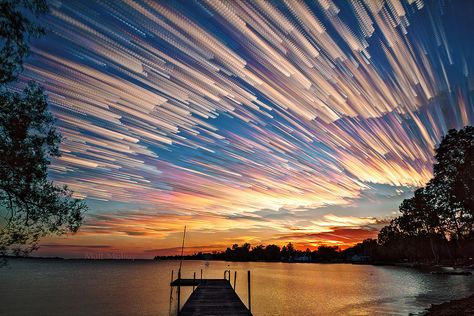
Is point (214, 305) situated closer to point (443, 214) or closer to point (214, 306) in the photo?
point (214, 306)

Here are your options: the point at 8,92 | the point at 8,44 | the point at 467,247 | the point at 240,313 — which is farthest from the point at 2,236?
the point at 467,247

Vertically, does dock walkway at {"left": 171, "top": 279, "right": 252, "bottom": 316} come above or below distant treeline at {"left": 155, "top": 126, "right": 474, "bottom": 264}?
below

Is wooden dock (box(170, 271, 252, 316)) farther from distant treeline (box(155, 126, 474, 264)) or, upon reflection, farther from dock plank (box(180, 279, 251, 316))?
distant treeline (box(155, 126, 474, 264))

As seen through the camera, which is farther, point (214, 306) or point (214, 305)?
point (214, 305)

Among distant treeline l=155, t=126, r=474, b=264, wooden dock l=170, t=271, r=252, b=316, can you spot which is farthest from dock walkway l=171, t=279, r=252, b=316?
distant treeline l=155, t=126, r=474, b=264

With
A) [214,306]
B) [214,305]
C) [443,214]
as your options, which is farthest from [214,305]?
[443,214]

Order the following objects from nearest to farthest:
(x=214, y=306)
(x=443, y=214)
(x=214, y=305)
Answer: (x=214, y=306), (x=214, y=305), (x=443, y=214)

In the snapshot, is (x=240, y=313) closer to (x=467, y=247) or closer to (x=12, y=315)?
(x=12, y=315)

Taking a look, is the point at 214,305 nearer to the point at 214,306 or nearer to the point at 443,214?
the point at 214,306

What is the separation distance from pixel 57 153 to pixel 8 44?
4617mm

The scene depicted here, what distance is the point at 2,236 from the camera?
38.7 ft

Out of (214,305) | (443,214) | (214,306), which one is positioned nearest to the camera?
(214,306)

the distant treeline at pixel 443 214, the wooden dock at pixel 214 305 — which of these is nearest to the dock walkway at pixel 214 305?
the wooden dock at pixel 214 305

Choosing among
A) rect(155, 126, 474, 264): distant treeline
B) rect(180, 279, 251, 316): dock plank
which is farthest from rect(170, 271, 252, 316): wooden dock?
rect(155, 126, 474, 264): distant treeline
